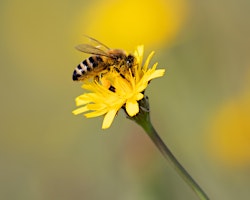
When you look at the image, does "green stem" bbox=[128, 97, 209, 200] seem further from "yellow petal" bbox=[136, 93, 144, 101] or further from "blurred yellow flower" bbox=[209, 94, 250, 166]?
"blurred yellow flower" bbox=[209, 94, 250, 166]

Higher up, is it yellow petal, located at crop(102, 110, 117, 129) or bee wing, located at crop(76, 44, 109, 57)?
bee wing, located at crop(76, 44, 109, 57)

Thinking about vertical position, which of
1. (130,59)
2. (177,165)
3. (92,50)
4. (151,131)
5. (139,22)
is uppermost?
(139,22)

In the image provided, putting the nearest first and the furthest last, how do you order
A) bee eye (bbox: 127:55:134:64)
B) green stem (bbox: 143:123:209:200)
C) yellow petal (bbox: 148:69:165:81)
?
green stem (bbox: 143:123:209:200) → yellow petal (bbox: 148:69:165:81) → bee eye (bbox: 127:55:134:64)

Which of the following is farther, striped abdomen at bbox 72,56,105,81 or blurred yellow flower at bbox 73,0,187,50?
blurred yellow flower at bbox 73,0,187,50

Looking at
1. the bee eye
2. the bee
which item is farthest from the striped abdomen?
the bee eye

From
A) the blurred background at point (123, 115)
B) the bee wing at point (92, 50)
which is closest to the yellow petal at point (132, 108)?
the bee wing at point (92, 50)

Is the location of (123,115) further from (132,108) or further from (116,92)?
(132,108)

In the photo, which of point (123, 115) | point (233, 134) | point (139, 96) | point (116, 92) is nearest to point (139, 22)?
point (123, 115)

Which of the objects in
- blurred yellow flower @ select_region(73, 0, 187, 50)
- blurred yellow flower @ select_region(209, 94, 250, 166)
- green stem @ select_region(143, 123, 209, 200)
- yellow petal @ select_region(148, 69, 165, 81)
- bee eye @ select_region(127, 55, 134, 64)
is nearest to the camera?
green stem @ select_region(143, 123, 209, 200)

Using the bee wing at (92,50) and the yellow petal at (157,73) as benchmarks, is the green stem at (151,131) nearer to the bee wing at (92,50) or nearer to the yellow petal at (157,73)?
the yellow petal at (157,73)
